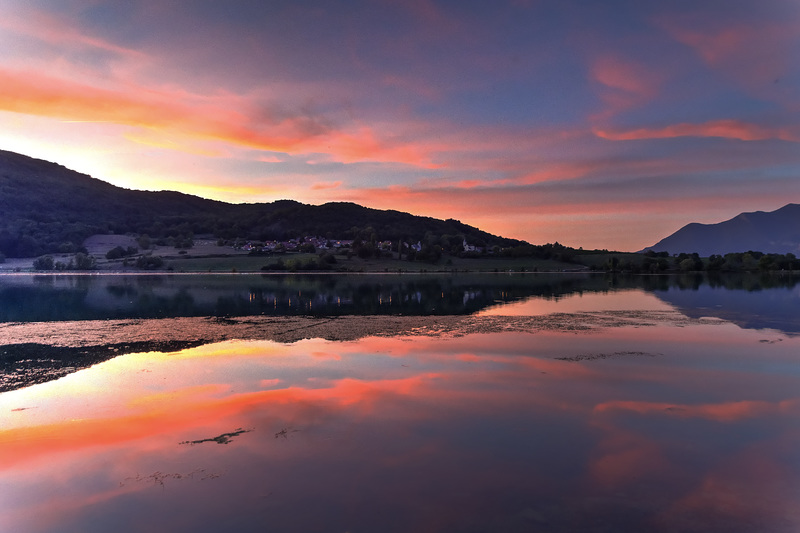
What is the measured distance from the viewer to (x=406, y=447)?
11.4m

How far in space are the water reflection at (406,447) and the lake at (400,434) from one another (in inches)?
2.1

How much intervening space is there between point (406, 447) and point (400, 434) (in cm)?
80

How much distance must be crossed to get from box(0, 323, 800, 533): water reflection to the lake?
0.05 meters

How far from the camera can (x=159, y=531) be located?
808 cm

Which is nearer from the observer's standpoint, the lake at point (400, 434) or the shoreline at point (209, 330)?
the lake at point (400, 434)

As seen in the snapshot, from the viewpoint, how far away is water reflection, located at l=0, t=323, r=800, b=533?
8547mm

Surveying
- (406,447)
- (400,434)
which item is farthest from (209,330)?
(406,447)

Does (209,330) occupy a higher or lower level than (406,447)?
higher

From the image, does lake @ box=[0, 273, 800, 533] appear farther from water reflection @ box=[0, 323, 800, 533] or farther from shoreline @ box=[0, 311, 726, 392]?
shoreline @ box=[0, 311, 726, 392]

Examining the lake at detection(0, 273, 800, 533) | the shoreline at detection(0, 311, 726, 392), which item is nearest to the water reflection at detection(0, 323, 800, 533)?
the lake at detection(0, 273, 800, 533)

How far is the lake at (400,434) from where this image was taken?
862cm

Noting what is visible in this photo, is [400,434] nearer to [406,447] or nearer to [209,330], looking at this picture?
[406,447]

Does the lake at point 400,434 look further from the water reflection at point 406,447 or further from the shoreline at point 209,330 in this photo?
the shoreline at point 209,330

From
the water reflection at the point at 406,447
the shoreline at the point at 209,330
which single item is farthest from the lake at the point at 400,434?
the shoreline at the point at 209,330
